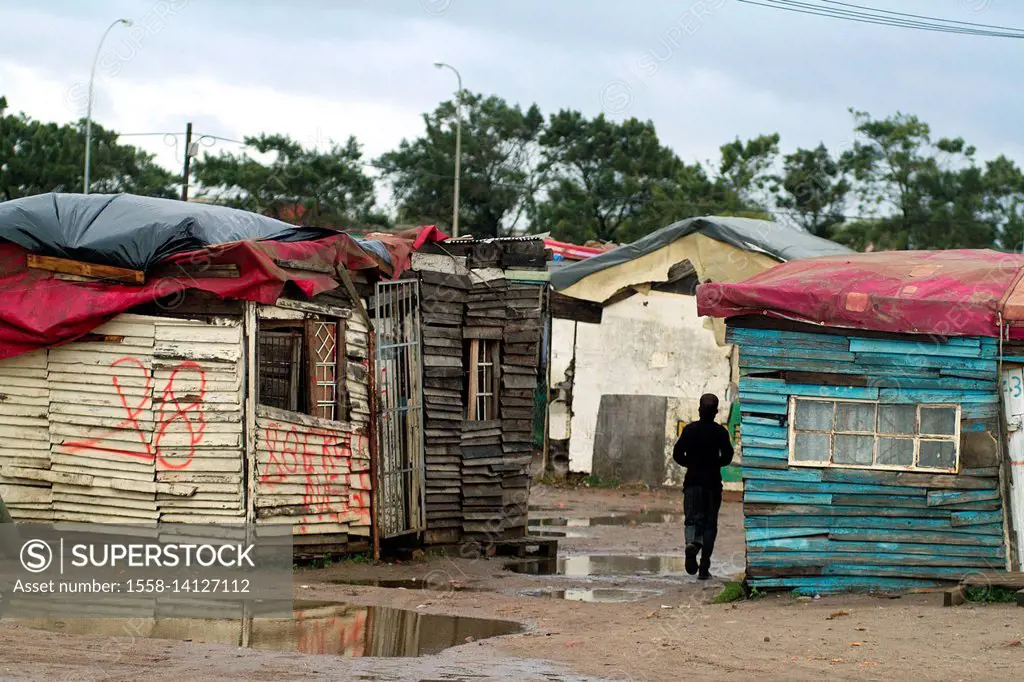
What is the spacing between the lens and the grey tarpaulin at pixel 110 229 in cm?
1161

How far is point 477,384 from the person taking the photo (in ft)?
49.0

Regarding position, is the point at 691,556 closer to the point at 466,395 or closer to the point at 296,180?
the point at 466,395

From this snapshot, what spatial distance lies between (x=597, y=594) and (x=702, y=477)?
1.65 metres

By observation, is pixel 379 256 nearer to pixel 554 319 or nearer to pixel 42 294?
pixel 42 294

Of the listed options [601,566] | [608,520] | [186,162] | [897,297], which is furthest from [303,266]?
[186,162]

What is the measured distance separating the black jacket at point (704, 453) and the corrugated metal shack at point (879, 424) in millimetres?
1254

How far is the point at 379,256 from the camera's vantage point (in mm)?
13305

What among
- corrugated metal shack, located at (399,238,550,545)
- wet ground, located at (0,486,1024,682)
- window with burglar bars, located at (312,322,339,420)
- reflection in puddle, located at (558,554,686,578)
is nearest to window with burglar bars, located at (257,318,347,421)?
window with burglar bars, located at (312,322,339,420)

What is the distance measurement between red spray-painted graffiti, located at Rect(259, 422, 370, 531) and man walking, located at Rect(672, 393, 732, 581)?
3.47 m

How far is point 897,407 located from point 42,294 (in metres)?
8.17

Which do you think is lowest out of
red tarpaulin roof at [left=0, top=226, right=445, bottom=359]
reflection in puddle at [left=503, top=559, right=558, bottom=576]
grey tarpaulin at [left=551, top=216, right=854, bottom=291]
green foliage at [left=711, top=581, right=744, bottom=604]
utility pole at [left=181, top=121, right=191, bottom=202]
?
reflection in puddle at [left=503, top=559, right=558, bottom=576]

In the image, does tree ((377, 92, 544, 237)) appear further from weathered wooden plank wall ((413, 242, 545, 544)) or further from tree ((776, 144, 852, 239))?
weathered wooden plank wall ((413, 242, 545, 544))

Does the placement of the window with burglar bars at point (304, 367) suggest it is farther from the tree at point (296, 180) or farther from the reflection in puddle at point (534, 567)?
the tree at point (296, 180)

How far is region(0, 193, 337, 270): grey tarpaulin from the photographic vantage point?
11609 mm
